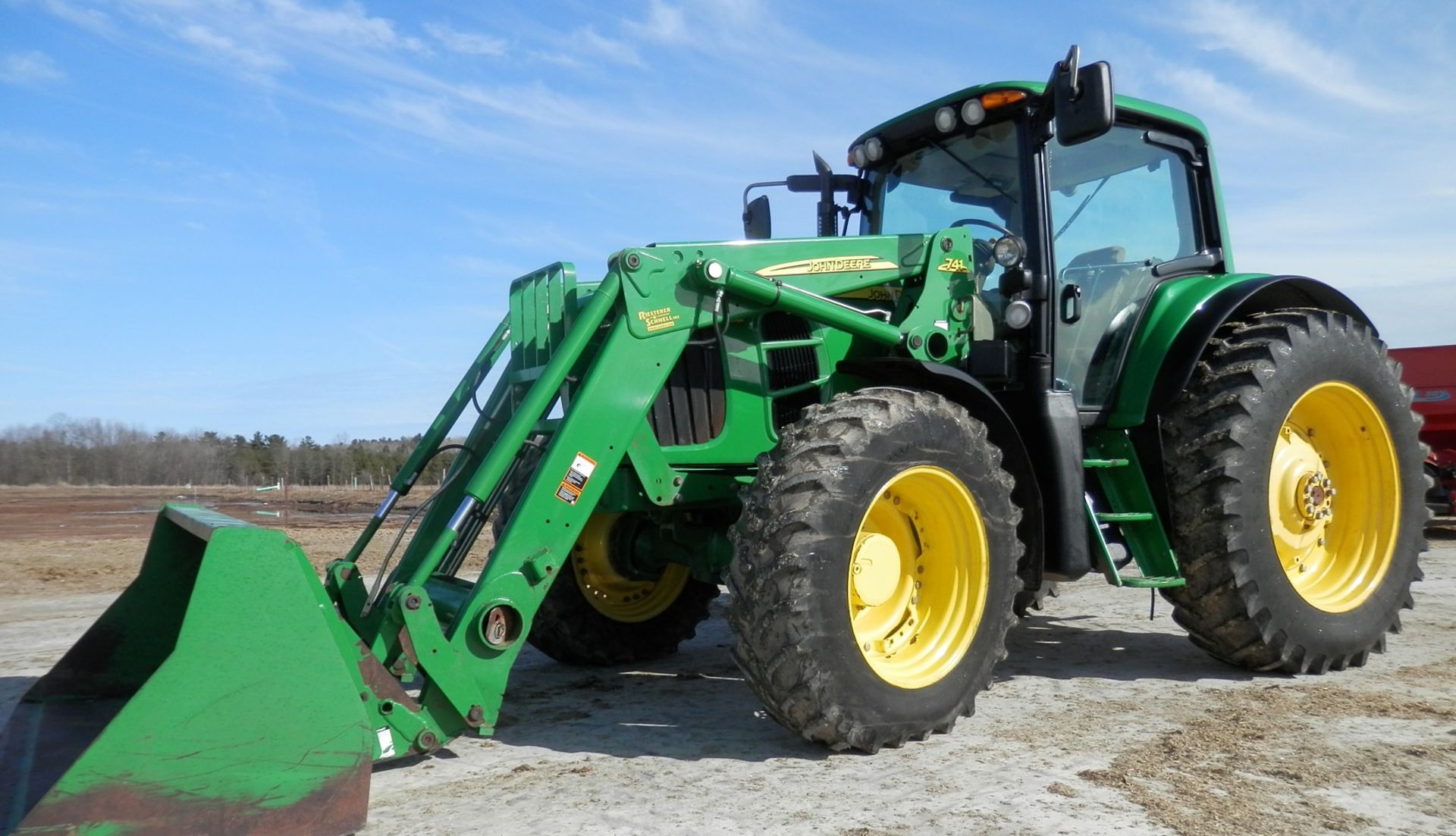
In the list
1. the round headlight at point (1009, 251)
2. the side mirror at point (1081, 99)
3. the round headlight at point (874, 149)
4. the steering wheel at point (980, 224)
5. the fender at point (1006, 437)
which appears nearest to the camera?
the side mirror at point (1081, 99)

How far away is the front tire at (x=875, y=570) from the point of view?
11.9 feet

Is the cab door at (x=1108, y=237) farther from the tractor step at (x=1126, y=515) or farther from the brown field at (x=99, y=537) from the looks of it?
the brown field at (x=99, y=537)

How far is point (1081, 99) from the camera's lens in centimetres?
439

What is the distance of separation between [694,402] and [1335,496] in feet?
11.0

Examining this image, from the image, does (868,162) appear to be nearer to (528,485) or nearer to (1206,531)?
(1206,531)

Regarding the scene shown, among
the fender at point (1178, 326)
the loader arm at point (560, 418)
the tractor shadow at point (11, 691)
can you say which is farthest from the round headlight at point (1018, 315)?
the tractor shadow at point (11, 691)

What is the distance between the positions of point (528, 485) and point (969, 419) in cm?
171

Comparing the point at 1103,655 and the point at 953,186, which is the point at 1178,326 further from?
the point at 1103,655

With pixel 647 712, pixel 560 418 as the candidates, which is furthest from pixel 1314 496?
pixel 560 418

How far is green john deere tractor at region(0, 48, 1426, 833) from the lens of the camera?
3.07 m

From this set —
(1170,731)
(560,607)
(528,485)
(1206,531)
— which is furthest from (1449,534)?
(528,485)

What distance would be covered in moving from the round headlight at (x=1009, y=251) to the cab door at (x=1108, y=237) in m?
0.19

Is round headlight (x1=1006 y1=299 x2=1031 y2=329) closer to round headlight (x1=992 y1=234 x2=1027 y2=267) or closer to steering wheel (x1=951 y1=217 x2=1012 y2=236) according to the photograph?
round headlight (x1=992 y1=234 x2=1027 y2=267)

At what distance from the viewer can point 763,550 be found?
11.9ft
